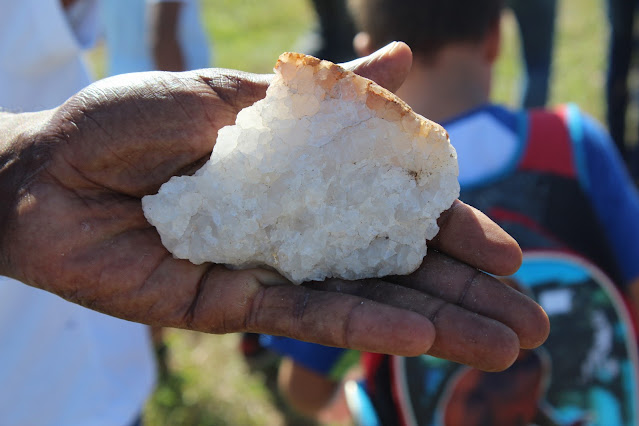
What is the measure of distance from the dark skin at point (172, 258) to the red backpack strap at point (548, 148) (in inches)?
21.5

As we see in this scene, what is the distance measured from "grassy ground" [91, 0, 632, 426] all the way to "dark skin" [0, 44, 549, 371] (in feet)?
5.74

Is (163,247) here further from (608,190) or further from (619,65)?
(619,65)

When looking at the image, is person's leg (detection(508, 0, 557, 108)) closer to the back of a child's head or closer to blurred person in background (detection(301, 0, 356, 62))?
blurred person in background (detection(301, 0, 356, 62))

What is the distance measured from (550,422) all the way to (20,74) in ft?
6.57

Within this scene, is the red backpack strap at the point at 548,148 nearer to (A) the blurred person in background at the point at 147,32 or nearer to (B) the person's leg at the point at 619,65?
(A) the blurred person in background at the point at 147,32

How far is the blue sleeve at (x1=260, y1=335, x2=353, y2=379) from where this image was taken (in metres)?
2.18

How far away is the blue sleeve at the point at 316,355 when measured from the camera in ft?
7.16

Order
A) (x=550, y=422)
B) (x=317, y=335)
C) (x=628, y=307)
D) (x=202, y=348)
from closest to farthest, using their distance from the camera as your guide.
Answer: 1. (x=317, y=335)
2. (x=550, y=422)
3. (x=628, y=307)
4. (x=202, y=348)

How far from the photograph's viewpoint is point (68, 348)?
201 cm

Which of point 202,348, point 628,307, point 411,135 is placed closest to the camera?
point 411,135

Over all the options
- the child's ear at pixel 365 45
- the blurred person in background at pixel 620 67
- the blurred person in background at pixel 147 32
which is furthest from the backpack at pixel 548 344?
the blurred person in background at pixel 620 67

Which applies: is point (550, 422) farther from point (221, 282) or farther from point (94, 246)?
point (94, 246)

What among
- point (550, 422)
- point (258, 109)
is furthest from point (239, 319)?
point (550, 422)

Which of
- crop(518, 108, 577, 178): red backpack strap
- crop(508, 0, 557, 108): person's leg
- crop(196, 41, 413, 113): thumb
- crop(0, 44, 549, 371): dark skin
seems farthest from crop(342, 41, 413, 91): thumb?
crop(508, 0, 557, 108): person's leg
